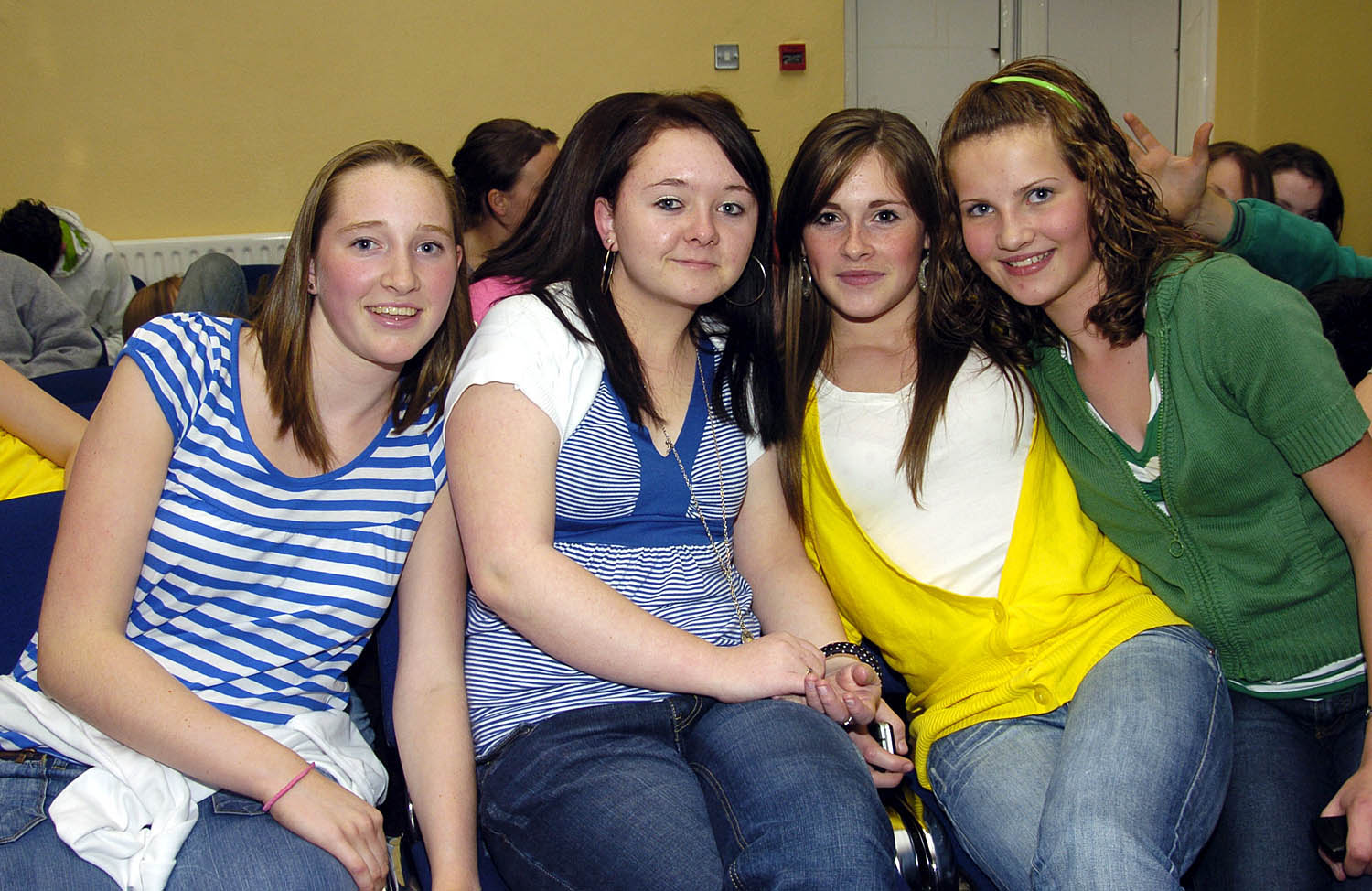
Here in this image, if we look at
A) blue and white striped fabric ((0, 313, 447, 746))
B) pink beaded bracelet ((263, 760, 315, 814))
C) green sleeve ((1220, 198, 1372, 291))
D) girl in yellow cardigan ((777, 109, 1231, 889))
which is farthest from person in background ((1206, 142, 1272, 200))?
pink beaded bracelet ((263, 760, 315, 814))

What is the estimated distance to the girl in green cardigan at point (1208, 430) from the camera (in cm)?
142

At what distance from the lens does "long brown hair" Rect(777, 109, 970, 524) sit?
66.9 inches

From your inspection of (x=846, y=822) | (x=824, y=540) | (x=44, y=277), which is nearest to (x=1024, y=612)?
(x=824, y=540)

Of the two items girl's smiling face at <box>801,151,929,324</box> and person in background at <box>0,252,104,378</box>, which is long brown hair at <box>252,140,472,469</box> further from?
person in background at <box>0,252,104,378</box>

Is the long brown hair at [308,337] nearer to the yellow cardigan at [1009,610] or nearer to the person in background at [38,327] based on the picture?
the yellow cardigan at [1009,610]

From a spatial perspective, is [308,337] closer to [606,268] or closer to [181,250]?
[606,268]

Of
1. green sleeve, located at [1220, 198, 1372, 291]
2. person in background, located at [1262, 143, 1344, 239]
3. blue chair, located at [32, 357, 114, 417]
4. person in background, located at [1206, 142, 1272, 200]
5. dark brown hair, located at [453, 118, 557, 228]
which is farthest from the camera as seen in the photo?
dark brown hair, located at [453, 118, 557, 228]

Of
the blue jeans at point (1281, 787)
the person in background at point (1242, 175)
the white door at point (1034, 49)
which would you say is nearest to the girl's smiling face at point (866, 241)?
the blue jeans at point (1281, 787)

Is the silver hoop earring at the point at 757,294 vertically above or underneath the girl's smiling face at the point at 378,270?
underneath

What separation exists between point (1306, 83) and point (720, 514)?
5.43 metres

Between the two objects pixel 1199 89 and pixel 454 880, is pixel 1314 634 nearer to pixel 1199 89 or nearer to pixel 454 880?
pixel 454 880

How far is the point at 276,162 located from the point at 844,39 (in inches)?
113

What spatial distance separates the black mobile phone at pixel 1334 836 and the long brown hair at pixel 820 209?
26.8 inches

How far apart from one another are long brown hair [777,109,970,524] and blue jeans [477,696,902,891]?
45 cm
